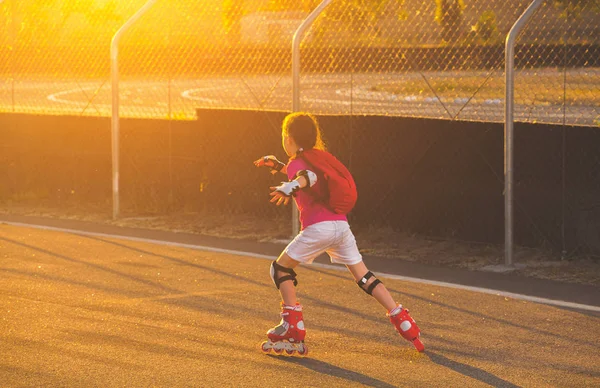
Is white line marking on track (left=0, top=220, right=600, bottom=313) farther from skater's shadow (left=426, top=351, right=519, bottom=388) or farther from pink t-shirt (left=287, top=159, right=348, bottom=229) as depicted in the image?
pink t-shirt (left=287, top=159, right=348, bottom=229)

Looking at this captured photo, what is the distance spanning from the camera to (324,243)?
7363 mm

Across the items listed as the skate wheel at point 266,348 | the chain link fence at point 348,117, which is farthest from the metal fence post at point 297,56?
the skate wheel at point 266,348

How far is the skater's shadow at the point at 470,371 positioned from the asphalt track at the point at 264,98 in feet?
24.1

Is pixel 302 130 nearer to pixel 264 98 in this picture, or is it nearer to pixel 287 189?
pixel 287 189

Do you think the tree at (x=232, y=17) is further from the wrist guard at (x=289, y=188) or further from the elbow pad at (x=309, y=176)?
the wrist guard at (x=289, y=188)

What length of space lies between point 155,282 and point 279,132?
3490mm

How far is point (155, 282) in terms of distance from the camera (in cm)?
952

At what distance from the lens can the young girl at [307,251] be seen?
723 centimetres

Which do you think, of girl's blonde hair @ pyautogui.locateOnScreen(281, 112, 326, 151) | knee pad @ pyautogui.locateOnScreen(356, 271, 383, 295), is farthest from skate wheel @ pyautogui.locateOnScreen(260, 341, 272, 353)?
girl's blonde hair @ pyautogui.locateOnScreen(281, 112, 326, 151)

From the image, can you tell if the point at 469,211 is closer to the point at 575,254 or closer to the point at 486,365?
the point at 575,254

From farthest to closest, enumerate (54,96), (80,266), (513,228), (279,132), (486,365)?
(54,96) → (279,132) → (513,228) → (80,266) → (486,365)

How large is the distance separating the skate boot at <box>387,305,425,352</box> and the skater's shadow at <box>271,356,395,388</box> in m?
0.53

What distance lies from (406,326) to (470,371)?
0.55 metres

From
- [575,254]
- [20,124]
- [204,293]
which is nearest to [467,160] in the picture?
[575,254]
